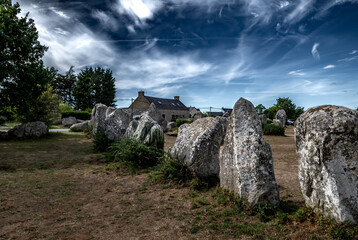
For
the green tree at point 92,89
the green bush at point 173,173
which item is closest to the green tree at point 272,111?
the green tree at point 92,89

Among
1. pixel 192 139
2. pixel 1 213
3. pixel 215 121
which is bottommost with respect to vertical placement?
pixel 1 213

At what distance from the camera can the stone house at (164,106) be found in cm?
4266

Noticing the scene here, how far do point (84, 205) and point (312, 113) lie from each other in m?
5.21

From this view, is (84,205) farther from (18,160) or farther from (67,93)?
(67,93)

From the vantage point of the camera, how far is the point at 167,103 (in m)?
48.0

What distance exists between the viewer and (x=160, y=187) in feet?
19.6

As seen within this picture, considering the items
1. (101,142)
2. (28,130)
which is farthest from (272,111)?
(28,130)

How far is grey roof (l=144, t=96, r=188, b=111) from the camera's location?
1757 inches

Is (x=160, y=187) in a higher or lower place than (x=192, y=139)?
lower

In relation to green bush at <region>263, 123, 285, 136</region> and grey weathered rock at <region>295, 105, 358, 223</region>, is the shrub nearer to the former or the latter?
grey weathered rock at <region>295, 105, 358, 223</region>

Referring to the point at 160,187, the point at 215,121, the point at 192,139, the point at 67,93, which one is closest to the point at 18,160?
the point at 160,187

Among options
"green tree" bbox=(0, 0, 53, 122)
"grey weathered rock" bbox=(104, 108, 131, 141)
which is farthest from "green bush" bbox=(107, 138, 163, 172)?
"green tree" bbox=(0, 0, 53, 122)

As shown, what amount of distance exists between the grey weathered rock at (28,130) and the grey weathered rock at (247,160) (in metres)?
16.1

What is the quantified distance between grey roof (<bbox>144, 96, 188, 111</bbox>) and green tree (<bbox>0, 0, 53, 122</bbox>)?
1112 inches
